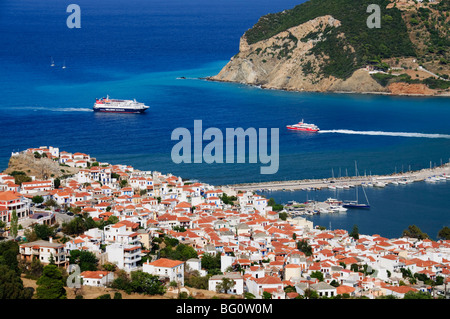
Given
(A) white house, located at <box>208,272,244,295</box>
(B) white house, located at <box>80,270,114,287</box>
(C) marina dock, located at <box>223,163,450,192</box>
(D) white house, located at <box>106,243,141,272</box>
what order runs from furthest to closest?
(C) marina dock, located at <box>223,163,450,192</box>
(D) white house, located at <box>106,243,141,272</box>
(A) white house, located at <box>208,272,244,295</box>
(B) white house, located at <box>80,270,114,287</box>

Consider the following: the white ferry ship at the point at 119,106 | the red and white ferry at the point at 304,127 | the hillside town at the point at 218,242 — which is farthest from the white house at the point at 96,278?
the white ferry ship at the point at 119,106

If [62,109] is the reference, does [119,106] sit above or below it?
above

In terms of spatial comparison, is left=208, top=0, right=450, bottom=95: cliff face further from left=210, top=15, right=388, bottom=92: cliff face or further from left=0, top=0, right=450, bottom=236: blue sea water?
left=0, top=0, right=450, bottom=236: blue sea water

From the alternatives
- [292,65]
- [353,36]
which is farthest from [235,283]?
[353,36]

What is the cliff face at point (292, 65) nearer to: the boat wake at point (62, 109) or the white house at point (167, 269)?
the boat wake at point (62, 109)

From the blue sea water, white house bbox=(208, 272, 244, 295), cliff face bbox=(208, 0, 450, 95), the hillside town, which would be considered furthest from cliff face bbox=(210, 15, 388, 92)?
white house bbox=(208, 272, 244, 295)

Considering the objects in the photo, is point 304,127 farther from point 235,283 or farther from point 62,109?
point 235,283
